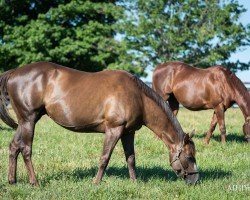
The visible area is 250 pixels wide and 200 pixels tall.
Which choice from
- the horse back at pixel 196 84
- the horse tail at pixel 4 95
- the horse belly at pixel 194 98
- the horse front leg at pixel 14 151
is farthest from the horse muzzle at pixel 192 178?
the horse belly at pixel 194 98

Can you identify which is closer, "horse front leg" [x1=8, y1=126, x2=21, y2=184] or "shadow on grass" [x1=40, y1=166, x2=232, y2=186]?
"horse front leg" [x1=8, y1=126, x2=21, y2=184]

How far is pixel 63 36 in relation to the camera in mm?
28812

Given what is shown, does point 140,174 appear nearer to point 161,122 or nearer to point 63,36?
point 161,122

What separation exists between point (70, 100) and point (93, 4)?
23.4 metres

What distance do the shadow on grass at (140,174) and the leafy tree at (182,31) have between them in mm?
20456

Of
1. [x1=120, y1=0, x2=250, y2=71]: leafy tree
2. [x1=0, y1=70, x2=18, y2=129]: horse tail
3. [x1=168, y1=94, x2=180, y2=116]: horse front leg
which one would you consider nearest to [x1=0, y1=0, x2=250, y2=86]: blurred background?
[x1=120, y1=0, x2=250, y2=71]: leafy tree

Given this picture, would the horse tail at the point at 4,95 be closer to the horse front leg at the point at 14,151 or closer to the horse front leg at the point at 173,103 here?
the horse front leg at the point at 14,151

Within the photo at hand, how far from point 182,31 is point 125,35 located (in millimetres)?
3701

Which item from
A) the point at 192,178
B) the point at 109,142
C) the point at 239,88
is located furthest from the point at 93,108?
the point at 239,88

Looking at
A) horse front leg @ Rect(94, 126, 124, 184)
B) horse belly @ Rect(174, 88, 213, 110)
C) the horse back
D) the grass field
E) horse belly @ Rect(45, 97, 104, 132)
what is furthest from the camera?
horse belly @ Rect(174, 88, 213, 110)

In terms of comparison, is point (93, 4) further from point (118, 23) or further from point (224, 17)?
point (224, 17)

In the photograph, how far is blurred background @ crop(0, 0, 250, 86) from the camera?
27938mm

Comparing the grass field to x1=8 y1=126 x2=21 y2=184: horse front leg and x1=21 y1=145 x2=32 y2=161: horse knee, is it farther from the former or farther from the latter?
x1=21 y1=145 x2=32 y2=161: horse knee

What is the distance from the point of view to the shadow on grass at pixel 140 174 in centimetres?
683
